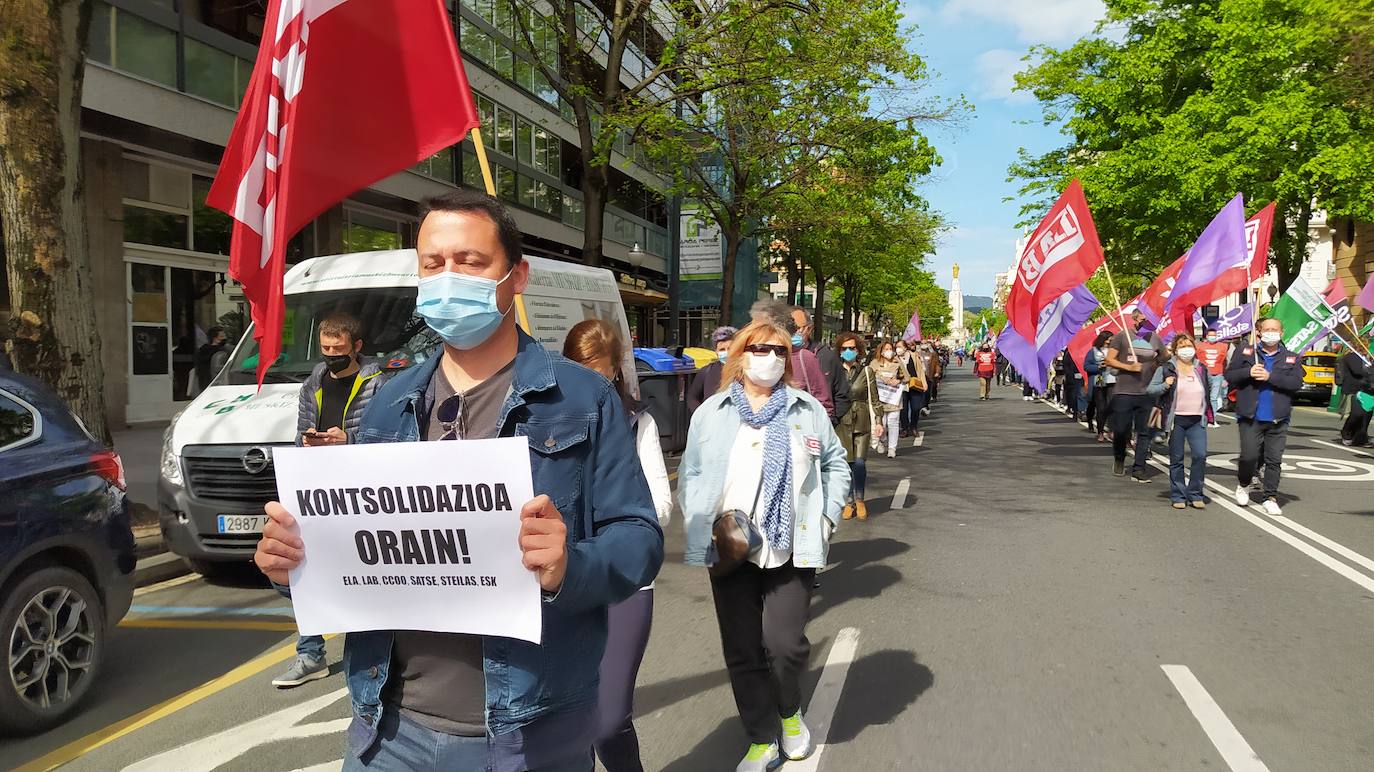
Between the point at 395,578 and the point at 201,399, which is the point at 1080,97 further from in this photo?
the point at 395,578

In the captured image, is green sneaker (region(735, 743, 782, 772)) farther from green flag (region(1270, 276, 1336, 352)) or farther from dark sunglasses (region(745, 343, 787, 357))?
green flag (region(1270, 276, 1336, 352))

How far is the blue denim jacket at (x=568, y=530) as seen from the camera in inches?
69.8

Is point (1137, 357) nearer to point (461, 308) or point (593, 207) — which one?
point (593, 207)

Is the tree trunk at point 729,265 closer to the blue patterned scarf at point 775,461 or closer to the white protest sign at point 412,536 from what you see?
the blue patterned scarf at point 775,461

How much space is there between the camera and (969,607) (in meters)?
6.02

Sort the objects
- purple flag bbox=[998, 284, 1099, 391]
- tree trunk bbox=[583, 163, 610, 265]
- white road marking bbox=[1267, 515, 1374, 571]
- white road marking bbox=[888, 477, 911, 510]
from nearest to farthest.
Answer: white road marking bbox=[1267, 515, 1374, 571], white road marking bbox=[888, 477, 911, 510], purple flag bbox=[998, 284, 1099, 391], tree trunk bbox=[583, 163, 610, 265]

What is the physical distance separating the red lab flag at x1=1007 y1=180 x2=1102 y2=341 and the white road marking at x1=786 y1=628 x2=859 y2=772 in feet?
24.5

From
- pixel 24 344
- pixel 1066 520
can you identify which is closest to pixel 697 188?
pixel 1066 520

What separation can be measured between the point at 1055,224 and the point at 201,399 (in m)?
9.79

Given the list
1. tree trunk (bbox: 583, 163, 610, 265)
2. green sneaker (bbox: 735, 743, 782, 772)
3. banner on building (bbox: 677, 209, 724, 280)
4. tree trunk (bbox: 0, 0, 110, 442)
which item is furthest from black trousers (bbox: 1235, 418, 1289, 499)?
banner on building (bbox: 677, 209, 724, 280)

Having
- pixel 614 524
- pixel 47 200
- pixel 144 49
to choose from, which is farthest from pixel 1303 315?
pixel 144 49

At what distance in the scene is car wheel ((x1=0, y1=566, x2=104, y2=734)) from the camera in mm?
4008

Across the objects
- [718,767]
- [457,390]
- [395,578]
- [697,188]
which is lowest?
[718,767]

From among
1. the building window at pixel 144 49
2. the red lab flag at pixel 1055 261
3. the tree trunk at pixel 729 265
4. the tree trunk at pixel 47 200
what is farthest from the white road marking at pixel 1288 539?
the tree trunk at pixel 729 265
